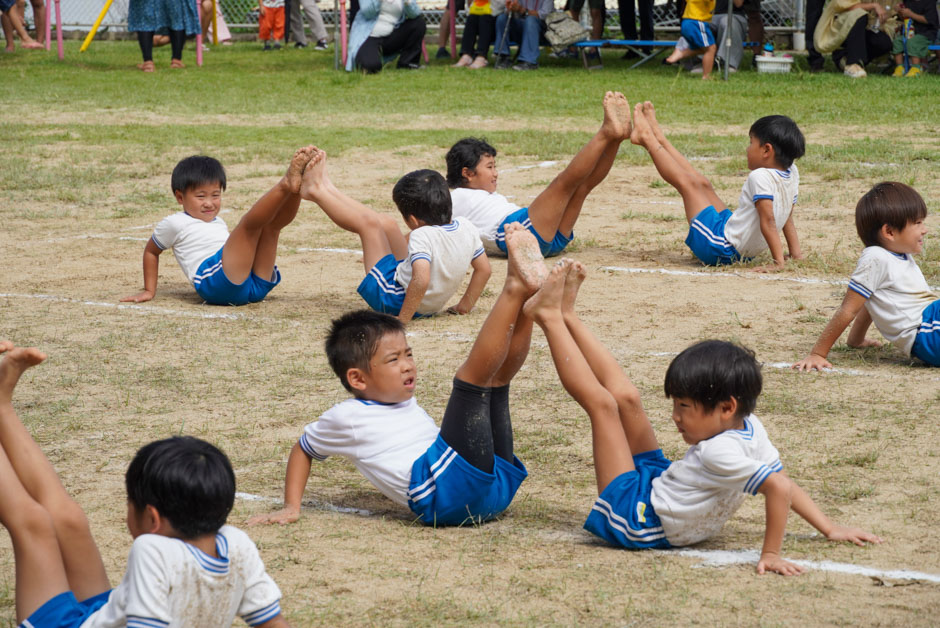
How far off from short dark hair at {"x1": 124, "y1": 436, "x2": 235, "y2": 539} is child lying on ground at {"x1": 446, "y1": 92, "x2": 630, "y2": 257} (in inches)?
181

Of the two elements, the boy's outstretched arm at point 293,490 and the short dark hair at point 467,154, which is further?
the short dark hair at point 467,154

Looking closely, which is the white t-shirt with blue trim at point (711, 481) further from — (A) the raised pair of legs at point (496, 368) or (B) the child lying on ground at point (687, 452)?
(A) the raised pair of legs at point (496, 368)

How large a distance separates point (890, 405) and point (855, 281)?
712 mm

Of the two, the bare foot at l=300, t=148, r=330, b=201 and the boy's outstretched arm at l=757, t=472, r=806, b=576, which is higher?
the bare foot at l=300, t=148, r=330, b=201

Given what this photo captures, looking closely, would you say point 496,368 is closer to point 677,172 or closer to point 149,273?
point 149,273

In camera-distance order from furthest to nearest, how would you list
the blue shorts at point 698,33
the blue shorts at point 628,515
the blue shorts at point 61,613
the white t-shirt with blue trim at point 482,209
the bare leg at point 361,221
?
the blue shorts at point 698,33 < the white t-shirt with blue trim at point 482,209 < the bare leg at point 361,221 < the blue shorts at point 628,515 < the blue shorts at point 61,613

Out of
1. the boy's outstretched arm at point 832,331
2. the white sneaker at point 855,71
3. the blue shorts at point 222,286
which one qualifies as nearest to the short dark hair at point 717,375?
the boy's outstretched arm at point 832,331

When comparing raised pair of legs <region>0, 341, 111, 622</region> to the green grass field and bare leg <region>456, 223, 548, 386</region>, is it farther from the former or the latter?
bare leg <region>456, 223, 548, 386</region>

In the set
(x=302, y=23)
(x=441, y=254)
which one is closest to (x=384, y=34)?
(x=302, y=23)

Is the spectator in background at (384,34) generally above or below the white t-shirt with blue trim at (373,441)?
above

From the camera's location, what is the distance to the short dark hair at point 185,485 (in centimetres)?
278

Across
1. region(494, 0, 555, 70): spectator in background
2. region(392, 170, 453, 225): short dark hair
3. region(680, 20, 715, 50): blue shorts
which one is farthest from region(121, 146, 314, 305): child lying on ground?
region(494, 0, 555, 70): spectator in background

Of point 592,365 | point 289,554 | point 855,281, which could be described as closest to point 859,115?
point 855,281

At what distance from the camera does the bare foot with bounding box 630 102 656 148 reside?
7668 mm
